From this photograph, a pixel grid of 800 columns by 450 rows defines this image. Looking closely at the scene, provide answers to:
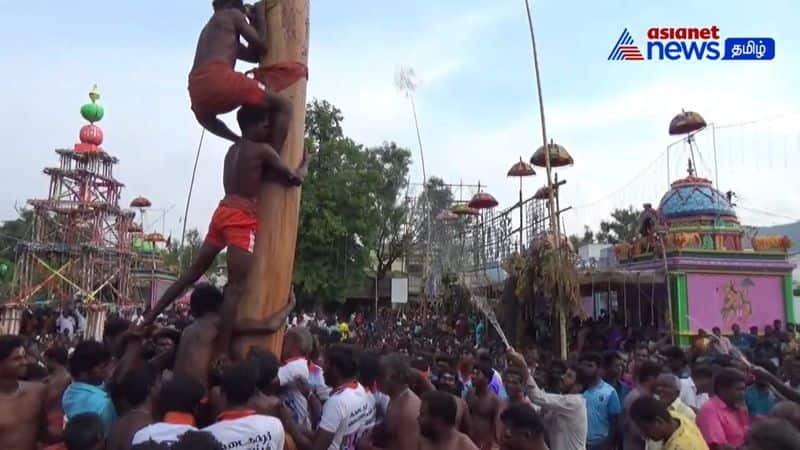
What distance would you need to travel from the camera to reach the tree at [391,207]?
38.9 meters

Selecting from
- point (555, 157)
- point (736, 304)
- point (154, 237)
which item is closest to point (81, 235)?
point (154, 237)

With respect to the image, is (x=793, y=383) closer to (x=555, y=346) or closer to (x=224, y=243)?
(x=224, y=243)

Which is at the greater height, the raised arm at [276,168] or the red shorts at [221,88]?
the red shorts at [221,88]

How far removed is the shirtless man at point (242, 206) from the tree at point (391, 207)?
3415 centimetres

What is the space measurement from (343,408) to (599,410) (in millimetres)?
2808

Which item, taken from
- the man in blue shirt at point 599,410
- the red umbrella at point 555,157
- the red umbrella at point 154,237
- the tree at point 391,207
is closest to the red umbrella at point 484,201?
the red umbrella at point 555,157

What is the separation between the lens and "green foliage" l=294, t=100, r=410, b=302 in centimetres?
3048

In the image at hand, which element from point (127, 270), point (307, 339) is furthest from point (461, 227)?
point (307, 339)

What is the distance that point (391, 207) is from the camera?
129 ft

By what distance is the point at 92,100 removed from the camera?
36.2 m

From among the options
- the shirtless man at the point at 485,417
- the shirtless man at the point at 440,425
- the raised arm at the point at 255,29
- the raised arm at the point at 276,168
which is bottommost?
the shirtless man at the point at 485,417

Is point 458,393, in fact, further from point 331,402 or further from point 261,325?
point 261,325

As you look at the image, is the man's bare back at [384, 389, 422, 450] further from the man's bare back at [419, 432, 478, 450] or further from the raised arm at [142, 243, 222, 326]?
the raised arm at [142, 243, 222, 326]

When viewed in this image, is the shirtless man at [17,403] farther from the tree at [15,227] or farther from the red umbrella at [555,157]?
the tree at [15,227]
